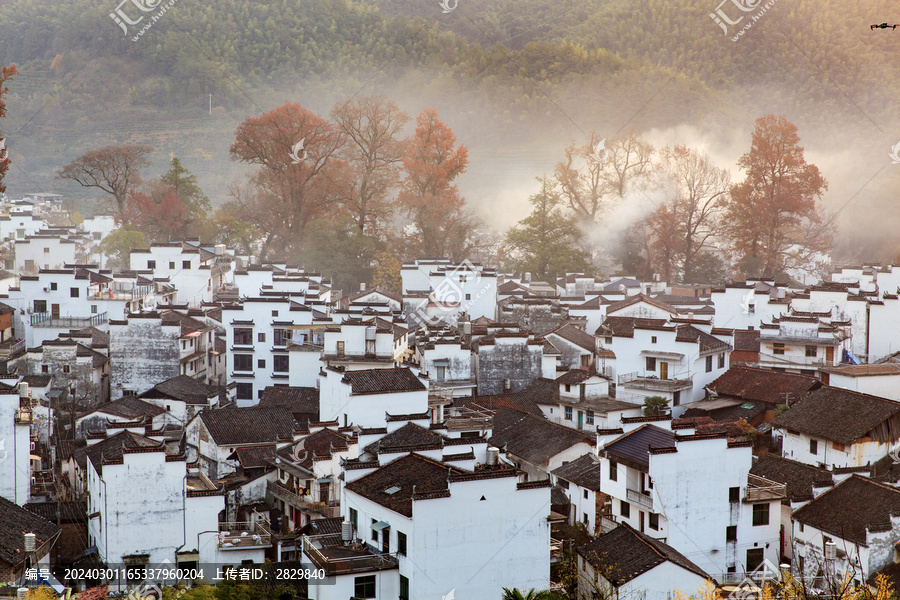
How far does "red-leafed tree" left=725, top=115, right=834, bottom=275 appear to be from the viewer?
41.9 metres

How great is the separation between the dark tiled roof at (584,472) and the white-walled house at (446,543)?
4.11 metres

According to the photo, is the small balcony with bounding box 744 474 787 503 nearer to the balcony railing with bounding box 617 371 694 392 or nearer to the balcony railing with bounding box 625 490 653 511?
the balcony railing with bounding box 625 490 653 511

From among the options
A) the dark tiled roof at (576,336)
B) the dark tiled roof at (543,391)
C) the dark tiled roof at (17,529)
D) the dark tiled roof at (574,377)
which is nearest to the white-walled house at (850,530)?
the dark tiled roof at (574,377)

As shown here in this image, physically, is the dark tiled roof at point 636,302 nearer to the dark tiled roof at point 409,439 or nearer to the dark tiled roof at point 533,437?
the dark tiled roof at point 533,437

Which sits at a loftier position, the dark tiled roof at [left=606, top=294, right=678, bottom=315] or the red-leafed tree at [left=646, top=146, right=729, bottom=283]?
the red-leafed tree at [left=646, top=146, right=729, bottom=283]

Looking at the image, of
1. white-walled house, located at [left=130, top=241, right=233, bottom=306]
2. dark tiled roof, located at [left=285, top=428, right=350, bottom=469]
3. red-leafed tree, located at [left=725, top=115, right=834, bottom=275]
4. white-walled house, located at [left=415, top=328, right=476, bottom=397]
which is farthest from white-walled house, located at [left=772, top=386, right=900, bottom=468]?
white-walled house, located at [left=130, top=241, right=233, bottom=306]

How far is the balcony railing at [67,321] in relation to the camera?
29656mm

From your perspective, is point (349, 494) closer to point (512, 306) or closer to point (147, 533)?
point (147, 533)

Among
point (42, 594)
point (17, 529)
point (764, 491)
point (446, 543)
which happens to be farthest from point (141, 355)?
point (764, 491)

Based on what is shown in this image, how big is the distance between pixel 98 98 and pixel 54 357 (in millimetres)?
57495

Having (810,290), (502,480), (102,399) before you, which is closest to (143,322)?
(102,399)

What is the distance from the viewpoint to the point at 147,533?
1628 centimetres

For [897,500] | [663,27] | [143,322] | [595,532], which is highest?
[663,27]

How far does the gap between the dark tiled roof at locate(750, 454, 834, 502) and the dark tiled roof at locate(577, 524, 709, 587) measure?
3.20 metres
